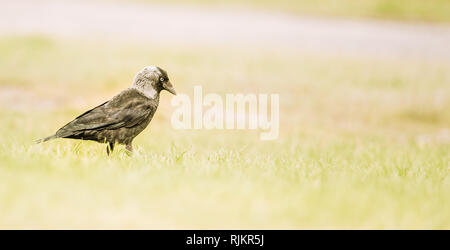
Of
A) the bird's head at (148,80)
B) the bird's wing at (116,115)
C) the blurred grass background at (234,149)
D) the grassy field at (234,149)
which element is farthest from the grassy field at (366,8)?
the bird's wing at (116,115)

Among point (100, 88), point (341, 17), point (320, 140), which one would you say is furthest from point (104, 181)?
point (341, 17)

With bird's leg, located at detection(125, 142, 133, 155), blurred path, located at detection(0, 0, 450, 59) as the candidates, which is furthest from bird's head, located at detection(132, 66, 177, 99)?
blurred path, located at detection(0, 0, 450, 59)

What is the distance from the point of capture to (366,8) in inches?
724

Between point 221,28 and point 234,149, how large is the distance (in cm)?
1136

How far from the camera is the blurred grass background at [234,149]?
305cm

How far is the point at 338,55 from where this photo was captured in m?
13.0

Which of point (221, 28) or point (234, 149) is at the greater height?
point (221, 28)

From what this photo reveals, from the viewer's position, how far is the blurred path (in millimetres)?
14219

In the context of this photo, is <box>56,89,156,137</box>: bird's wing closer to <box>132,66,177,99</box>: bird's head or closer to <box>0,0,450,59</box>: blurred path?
<box>132,66,177,99</box>: bird's head

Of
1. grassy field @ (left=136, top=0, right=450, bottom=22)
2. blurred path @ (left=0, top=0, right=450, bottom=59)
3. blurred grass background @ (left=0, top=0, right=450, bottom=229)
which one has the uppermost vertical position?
grassy field @ (left=136, top=0, right=450, bottom=22)
